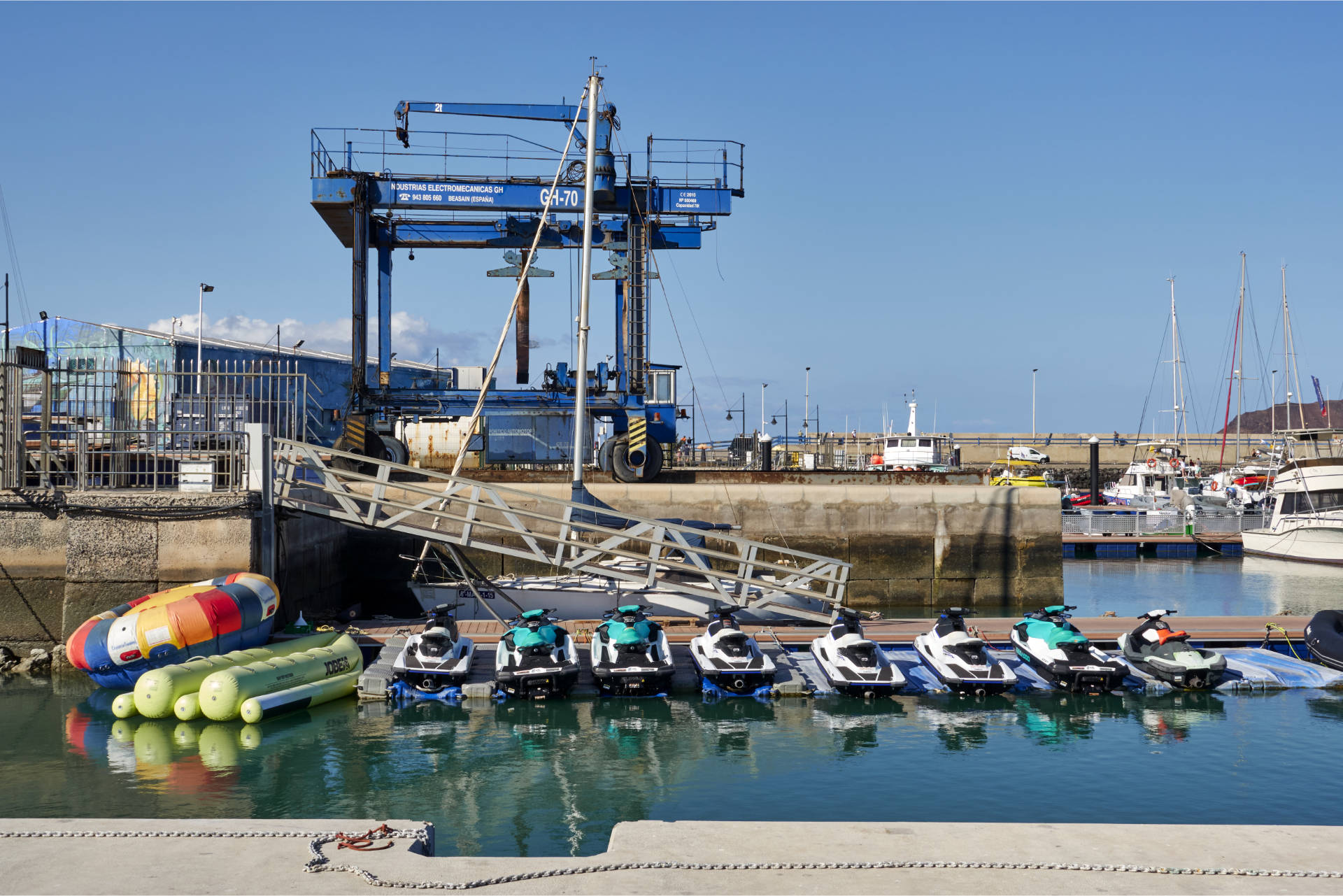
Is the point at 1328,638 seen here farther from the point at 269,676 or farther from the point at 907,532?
the point at 269,676

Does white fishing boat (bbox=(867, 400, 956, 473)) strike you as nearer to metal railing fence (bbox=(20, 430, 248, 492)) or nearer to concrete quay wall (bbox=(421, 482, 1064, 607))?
concrete quay wall (bbox=(421, 482, 1064, 607))

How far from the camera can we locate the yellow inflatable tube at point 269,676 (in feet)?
47.3

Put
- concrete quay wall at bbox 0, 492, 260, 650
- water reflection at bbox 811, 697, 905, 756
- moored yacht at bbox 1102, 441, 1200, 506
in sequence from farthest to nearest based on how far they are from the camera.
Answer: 1. moored yacht at bbox 1102, 441, 1200, 506
2. concrete quay wall at bbox 0, 492, 260, 650
3. water reflection at bbox 811, 697, 905, 756

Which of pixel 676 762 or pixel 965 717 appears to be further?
pixel 965 717

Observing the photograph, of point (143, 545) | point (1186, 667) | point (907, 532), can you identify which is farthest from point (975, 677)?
point (143, 545)

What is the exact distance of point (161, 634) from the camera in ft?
50.2

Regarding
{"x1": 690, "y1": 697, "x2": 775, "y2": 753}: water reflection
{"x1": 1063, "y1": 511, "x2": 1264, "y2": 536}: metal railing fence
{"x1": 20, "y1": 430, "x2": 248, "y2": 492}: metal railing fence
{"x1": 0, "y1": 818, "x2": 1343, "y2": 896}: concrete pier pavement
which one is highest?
{"x1": 20, "y1": 430, "x2": 248, "y2": 492}: metal railing fence

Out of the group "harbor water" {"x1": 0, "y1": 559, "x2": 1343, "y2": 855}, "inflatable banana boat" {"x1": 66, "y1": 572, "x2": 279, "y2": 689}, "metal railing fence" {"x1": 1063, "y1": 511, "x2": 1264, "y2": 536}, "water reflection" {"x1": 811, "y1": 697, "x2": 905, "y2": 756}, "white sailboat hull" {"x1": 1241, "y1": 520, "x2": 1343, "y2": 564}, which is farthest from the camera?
"metal railing fence" {"x1": 1063, "y1": 511, "x2": 1264, "y2": 536}

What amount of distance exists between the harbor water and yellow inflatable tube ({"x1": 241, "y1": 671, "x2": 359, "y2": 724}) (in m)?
0.20

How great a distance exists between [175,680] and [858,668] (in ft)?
32.0

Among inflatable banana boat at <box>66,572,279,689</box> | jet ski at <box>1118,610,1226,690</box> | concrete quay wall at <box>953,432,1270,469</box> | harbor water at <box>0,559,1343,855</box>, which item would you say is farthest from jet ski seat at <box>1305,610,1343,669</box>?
concrete quay wall at <box>953,432,1270,469</box>

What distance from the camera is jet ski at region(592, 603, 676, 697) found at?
15781 mm

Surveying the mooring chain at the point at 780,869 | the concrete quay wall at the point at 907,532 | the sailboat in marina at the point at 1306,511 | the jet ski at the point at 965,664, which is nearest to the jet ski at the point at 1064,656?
the jet ski at the point at 965,664

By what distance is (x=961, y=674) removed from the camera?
16.1 metres
